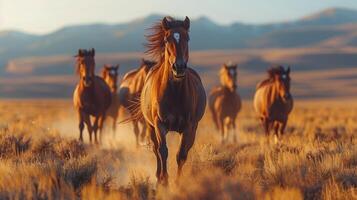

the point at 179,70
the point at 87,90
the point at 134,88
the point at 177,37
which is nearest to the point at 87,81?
the point at 87,90

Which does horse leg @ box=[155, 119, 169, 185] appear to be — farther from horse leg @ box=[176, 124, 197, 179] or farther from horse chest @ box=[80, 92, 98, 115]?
horse chest @ box=[80, 92, 98, 115]

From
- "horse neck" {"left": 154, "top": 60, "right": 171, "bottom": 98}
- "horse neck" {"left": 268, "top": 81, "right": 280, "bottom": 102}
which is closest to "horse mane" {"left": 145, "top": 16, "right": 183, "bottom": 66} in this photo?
"horse neck" {"left": 154, "top": 60, "right": 171, "bottom": 98}

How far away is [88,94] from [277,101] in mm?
5249

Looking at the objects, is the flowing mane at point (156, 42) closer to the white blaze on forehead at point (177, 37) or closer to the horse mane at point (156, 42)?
the horse mane at point (156, 42)

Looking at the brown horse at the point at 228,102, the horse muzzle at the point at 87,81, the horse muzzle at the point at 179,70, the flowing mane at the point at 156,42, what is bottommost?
the brown horse at the point at 228,102

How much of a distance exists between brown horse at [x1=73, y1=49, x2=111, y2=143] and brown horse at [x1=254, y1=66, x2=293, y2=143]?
15.0ft

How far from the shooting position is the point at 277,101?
16.6m

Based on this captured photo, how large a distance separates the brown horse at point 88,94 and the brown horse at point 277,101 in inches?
180

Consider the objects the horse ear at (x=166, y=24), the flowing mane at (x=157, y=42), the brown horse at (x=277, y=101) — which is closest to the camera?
the horse ear at (x=166, y=24)

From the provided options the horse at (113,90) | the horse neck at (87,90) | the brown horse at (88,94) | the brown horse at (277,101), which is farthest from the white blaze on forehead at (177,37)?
the horse at (113,90)

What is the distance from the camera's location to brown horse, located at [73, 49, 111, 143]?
1595 centimetres

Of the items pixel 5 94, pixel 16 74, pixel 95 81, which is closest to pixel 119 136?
pixel 95 81

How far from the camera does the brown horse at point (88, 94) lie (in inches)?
628

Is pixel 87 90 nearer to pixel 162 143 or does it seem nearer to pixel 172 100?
pixel 162 143
